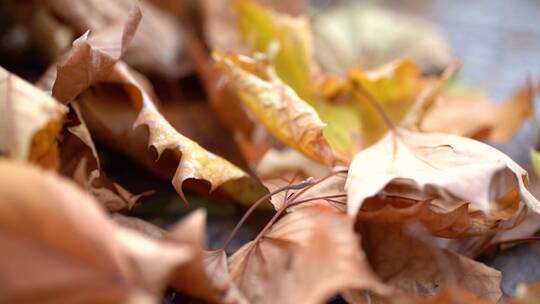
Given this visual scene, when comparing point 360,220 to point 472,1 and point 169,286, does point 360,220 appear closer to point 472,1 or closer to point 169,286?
point 169,286

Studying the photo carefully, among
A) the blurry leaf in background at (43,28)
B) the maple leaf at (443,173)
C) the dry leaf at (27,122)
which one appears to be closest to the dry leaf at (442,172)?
the maple leaf at (443,173)

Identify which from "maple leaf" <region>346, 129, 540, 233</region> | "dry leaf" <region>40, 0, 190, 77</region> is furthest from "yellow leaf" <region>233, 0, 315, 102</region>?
"maple leaf" <region>346, 129, 540, 233</region>

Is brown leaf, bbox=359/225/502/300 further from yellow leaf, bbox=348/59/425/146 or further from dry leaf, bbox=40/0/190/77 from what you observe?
dry leaf, bbox=40/0/190/77

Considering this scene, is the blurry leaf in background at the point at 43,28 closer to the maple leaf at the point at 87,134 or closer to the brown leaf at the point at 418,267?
the maple leaf at the point at 87,134

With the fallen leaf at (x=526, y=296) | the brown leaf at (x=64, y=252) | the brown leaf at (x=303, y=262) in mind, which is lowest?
the fallen leaf at (x=526, y=296)

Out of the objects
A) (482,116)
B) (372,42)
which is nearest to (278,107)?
(482,116)

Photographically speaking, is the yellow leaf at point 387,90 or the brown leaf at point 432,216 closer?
the brown leaf at point 432,216

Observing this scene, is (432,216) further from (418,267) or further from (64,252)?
(64,252)

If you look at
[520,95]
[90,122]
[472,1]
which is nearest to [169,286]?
[90,122]
